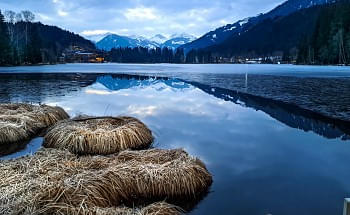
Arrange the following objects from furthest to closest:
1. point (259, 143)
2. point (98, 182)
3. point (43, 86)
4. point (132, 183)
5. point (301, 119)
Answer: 1. point (43, 86)
2. point (301, 119)
3. point (259, 143)
4. point (132, 183)
5. point (98, 182)

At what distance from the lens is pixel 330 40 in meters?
88.9

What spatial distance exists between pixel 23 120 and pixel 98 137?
187 inches

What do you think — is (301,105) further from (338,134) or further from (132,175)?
(132,175)

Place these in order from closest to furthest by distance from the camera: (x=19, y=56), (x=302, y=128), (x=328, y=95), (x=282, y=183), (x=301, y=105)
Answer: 1. (x=282, y=183)
2. (x=302, y=128)
3. (x=301, y=105)
4. (x=328, y=95)
5. (x=19, y=56)

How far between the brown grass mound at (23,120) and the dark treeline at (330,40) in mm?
82503

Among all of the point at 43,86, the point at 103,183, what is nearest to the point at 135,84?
the point at 43,86

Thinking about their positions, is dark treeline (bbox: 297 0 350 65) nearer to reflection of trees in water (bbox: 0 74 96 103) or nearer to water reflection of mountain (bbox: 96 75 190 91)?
water reflection of mountain (bbox: 96 75 190 91)

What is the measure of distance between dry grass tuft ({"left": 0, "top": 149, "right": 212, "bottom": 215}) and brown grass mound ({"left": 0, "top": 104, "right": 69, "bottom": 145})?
4.01 metres

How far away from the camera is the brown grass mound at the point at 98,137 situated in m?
10.6

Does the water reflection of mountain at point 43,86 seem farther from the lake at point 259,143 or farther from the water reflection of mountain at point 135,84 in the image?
the lake at point 259,143

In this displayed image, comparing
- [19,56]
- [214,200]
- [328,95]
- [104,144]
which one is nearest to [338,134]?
[214,200]

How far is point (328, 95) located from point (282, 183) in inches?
701

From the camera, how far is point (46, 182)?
6.46m

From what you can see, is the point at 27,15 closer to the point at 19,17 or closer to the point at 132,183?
the point at 19,17
